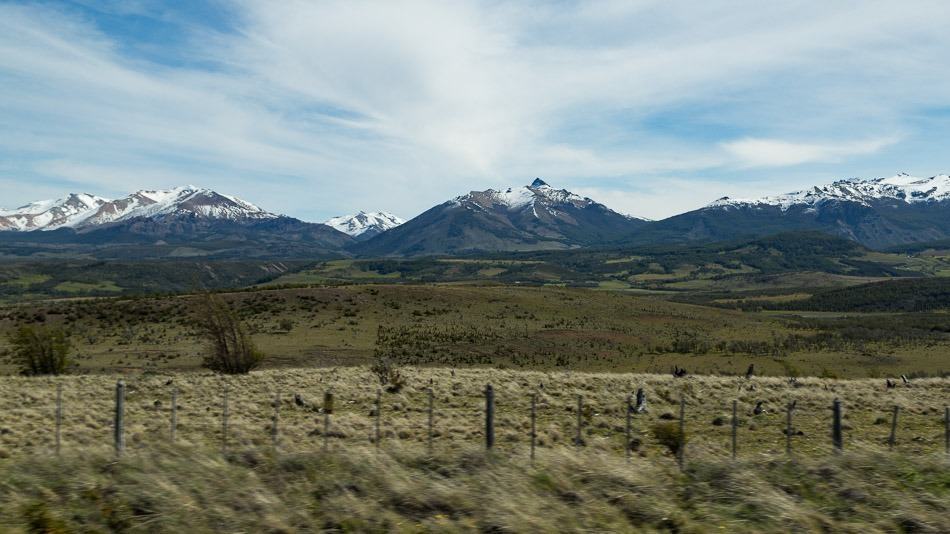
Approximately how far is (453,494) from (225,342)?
3362 centimetres

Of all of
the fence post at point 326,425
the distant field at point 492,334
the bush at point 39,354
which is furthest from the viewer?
the distant field at point 492,334

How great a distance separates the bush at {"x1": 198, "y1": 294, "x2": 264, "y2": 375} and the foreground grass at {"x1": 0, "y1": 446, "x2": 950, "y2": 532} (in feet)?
94.7

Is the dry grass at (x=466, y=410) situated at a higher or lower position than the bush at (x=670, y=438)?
lower

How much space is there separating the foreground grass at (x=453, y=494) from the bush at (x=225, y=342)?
2886cm

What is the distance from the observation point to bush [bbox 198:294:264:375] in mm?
39469

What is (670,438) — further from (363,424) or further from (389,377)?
(389,377)

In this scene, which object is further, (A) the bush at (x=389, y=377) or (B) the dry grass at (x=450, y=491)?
(A) the bush at (x=389, y=377)

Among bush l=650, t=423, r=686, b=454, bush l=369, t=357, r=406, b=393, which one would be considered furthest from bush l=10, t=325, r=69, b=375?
bush l=650, t=423, r=686, b=454

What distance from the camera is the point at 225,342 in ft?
131

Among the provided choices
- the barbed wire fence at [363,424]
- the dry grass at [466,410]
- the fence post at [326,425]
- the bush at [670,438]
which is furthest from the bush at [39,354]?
the bush at [670,438]

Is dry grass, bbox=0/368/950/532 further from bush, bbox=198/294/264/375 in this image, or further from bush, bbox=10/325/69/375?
bush, bbox=10/325/69/375

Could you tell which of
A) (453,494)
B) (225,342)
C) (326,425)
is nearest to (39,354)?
(225,342)

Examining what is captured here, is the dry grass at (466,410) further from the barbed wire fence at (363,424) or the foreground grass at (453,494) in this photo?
the foreground grass at (453,494)

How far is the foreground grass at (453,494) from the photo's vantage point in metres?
9.04
